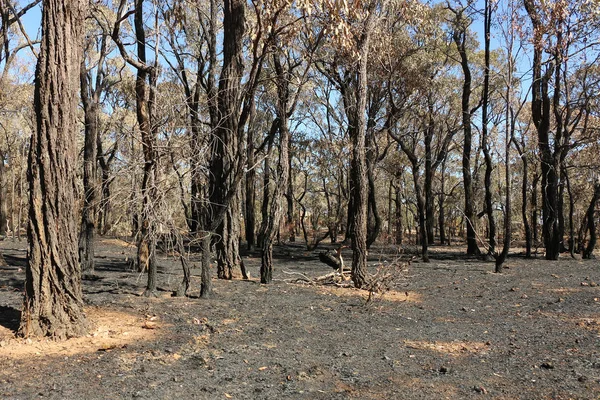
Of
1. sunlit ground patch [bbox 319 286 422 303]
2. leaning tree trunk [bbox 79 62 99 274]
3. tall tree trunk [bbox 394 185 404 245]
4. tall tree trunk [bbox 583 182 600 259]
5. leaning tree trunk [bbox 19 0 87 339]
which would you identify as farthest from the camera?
tall tree trunk [bbox 394 185 404 245]

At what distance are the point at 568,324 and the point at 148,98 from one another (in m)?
7.28

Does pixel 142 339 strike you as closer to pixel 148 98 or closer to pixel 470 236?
pixel 148 98

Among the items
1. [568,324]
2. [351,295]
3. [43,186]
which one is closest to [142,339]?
[43,186]

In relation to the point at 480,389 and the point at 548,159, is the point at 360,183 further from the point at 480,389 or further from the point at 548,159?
the point at 548,159

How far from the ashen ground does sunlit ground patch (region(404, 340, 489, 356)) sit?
0.05 feet

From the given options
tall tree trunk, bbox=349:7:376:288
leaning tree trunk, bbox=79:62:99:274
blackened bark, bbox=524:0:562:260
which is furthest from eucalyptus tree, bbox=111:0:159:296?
blackened bark, bbox=524:0:562:260

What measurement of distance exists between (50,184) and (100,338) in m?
1.87

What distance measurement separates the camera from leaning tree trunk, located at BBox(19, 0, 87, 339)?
5.63m

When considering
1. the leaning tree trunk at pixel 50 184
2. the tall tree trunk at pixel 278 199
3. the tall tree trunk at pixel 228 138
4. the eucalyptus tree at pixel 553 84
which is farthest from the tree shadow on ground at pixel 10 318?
the eucalyptus tree at pixel 553 84

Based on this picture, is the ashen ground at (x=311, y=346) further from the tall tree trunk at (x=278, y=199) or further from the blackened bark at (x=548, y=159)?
the blackened bark at (x=548, y=159)

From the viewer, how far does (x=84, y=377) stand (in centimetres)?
454

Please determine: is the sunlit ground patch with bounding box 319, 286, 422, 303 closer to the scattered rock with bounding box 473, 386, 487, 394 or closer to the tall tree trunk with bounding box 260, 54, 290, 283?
the tall tree trunk with bounding box 260, 54, 290, 283

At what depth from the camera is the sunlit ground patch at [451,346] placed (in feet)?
19.5

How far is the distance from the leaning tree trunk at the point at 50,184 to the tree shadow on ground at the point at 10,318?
548mm
